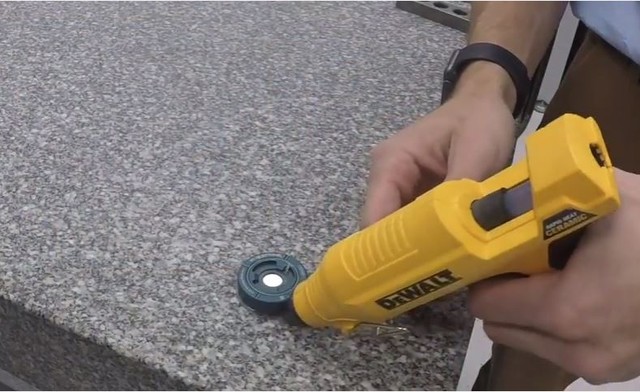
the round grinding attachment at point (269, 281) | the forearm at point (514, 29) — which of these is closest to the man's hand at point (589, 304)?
the round grinding attachment at point (269, 281)

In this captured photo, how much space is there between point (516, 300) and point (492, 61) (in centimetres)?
26

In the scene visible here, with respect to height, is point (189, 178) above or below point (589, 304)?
below

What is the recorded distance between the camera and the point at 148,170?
59 cm

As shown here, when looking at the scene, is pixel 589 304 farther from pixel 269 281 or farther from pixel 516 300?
pixel 269 281

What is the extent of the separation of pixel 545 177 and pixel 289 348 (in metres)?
0.21

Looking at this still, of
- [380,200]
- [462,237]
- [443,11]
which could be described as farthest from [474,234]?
[443,11]

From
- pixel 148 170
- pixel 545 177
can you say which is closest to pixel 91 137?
pixel 148 170

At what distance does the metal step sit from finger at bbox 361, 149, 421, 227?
36 cm

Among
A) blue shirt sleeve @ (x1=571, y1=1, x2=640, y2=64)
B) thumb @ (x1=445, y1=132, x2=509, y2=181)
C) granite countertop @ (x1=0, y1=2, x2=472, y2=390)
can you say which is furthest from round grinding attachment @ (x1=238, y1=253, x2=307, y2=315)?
blue shirt sleeve @ (x1=571, y1=1, x2=640, y2=64)

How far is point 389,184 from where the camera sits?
50 cm

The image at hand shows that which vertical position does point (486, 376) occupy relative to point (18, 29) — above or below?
below

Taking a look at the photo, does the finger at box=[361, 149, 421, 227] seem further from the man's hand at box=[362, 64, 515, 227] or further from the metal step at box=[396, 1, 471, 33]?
the metal step at box=[396, 1, 471, 33]

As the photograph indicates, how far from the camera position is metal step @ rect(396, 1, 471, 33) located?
32.7 inches

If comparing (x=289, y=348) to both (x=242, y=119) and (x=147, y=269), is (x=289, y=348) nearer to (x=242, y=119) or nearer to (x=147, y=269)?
(x=147, y=269)
